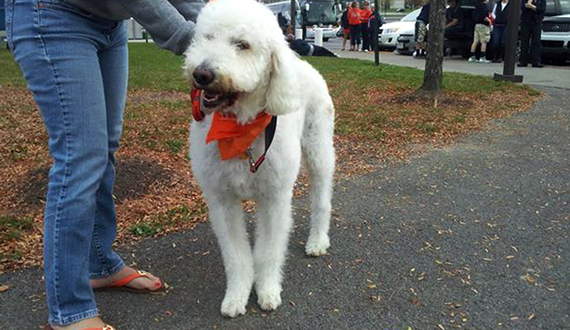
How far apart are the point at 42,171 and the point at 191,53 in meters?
2.80

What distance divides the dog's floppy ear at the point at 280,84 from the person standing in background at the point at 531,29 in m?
12.6

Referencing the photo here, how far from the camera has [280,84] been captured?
95.4 inches

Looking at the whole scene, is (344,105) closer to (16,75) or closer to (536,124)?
(536,124)

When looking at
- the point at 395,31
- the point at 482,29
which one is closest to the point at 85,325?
the point at 482,29

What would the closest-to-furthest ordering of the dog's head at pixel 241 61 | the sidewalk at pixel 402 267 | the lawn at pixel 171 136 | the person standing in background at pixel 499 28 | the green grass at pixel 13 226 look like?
the dog's head at pixel 241 61 < the sidewalk at pixel 402 267 < the green grass at pixel 13 226 < the lawn at pixel 171 136 < the person standing in background at pixel 499 28

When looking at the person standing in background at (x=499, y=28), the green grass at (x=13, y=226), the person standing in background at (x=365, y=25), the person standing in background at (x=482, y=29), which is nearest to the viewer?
the green grass at (x=13, y=226)

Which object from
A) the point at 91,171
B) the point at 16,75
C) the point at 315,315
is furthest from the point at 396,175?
the point at 16,75

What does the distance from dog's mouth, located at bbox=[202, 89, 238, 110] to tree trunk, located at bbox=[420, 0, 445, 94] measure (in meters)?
6.70

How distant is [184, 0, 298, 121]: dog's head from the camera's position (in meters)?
2.23

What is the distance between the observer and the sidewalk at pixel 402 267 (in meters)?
2.68

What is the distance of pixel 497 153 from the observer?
227 inches

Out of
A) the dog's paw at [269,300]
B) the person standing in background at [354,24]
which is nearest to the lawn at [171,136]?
the dog's paw at [269,300]

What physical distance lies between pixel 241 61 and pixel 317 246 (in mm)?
1578

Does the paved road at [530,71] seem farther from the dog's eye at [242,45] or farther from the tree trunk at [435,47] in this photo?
the dog's eye at [242,45]
